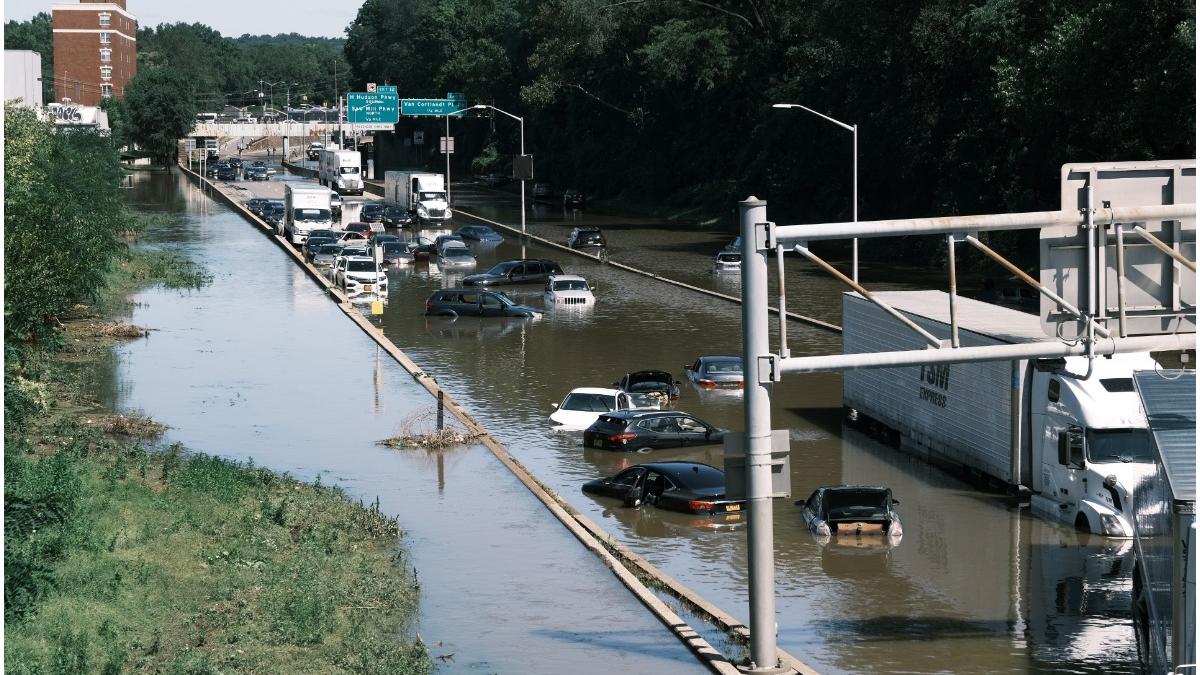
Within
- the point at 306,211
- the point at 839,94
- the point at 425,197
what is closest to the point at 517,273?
the point at 306,211

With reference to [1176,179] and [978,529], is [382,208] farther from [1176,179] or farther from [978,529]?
[1176,179]

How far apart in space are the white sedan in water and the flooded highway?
2.08ft

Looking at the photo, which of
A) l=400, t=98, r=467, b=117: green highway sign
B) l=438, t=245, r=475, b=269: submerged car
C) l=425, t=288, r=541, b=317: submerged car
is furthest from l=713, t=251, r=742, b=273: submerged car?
l=400, t=98, r=467, b=117: green highway sign

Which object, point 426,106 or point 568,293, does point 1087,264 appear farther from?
point 426,106

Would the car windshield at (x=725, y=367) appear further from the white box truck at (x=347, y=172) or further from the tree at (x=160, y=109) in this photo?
the tree at (x=160, y=109)

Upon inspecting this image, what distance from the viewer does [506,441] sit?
128 ft

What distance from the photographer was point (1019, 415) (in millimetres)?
30984

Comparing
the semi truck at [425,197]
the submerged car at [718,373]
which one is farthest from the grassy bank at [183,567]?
the semi truck at [425,197]

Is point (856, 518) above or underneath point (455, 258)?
underneath

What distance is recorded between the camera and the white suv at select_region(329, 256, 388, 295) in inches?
2714

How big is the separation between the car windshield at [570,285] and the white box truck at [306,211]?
1147 inches

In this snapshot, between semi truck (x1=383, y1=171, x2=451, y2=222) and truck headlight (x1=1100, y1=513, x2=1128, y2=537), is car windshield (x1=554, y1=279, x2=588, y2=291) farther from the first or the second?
semi truck (x1=383, y1=171, x2=451, y2=222)

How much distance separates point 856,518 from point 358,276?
43.4 m

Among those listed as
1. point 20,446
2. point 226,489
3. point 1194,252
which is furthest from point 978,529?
point 20,446
